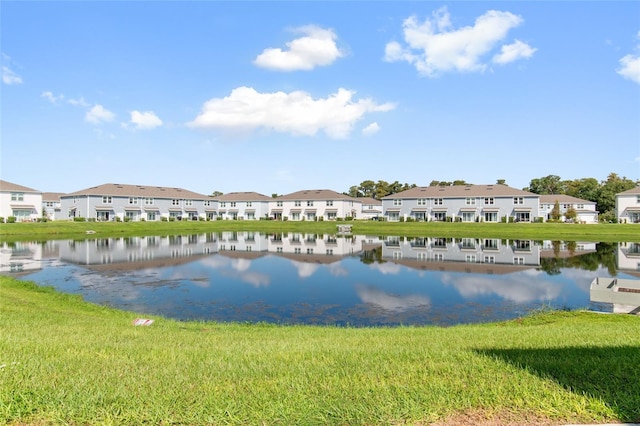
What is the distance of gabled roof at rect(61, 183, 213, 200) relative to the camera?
74.5 metres

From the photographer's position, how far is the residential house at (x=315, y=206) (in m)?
87.1

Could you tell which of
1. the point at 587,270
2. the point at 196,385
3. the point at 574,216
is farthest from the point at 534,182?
the point at 196,385

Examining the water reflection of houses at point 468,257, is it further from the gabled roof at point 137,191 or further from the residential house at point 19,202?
the residential house at point 19,202

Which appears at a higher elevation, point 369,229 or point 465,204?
point 465,204

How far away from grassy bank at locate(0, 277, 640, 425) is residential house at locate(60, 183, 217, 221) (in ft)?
233

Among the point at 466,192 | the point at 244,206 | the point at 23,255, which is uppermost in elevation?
the point at 466,192

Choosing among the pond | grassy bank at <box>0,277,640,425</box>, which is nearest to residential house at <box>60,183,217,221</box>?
the pond

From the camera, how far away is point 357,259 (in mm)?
31203

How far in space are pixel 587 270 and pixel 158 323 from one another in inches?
953

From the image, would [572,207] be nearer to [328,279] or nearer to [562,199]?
[562,199]

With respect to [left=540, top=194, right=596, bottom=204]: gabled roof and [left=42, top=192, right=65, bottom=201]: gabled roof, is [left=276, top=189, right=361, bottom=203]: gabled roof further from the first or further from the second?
[left=42, top=192, right=65, bottom=201]: gabled roof

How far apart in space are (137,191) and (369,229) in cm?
4458

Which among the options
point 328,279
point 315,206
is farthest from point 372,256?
point 315,206

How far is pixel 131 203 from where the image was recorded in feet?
254
